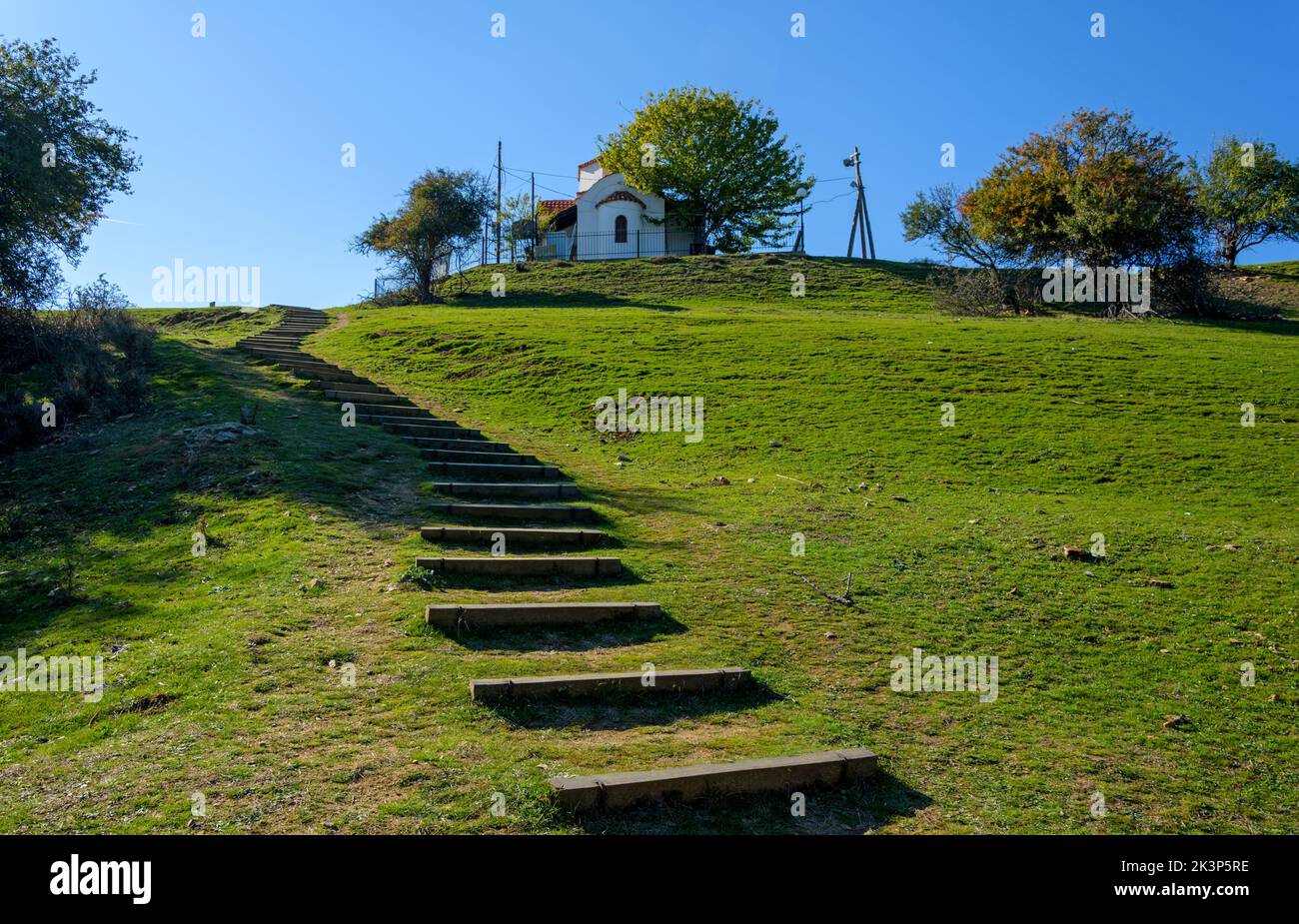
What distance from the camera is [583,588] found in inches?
326

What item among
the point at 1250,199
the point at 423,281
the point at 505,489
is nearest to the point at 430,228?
the point at 423,281

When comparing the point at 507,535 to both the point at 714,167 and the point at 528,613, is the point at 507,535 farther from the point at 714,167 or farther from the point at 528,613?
the point at 714,167

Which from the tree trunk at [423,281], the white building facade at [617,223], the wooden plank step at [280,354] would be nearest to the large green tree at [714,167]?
the white building facade at [617,223]

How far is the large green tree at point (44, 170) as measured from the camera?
707 inches

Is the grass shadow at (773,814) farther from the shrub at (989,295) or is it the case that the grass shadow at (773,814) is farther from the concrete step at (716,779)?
the shrub at (989,295)

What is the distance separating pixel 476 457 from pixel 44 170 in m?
14.1

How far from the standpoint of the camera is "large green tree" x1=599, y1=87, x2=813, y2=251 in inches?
2185

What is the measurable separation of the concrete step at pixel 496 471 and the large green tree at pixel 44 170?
1222cm

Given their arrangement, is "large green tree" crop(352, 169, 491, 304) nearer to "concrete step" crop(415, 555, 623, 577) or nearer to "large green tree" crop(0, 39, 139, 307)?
→ "large green tree" crop(0, 39, 139, 307)

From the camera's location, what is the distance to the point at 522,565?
27.7 ft
